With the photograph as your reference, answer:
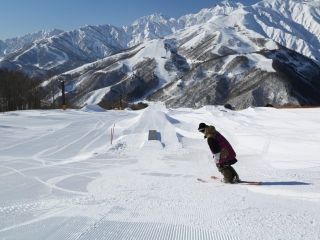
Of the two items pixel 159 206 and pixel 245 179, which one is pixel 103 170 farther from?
pixel 159 206

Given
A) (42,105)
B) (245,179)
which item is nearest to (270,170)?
(245,179)

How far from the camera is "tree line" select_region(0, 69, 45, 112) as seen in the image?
85.1m

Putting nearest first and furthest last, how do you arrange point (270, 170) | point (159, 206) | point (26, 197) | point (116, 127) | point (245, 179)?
point (159, 206)
point (26, 197)
point (245, 179)
point (270, 170)
point (116, 127)

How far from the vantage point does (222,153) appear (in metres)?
11.8

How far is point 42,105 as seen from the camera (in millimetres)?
100312

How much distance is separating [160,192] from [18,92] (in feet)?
271

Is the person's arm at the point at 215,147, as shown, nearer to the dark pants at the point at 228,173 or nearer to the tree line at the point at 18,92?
the dark pants at the point at 228,173

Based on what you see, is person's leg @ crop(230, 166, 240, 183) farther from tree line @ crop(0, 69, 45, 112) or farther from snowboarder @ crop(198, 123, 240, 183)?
tree line @ crop(0, 69, 45, 112)

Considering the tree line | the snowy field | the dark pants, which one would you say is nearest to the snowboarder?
the dark pants

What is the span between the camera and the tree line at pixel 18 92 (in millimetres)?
85062

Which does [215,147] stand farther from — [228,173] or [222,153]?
[228,173]

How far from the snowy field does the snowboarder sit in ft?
1.33

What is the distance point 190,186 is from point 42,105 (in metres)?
92.5

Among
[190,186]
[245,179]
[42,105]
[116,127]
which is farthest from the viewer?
[42,105]
